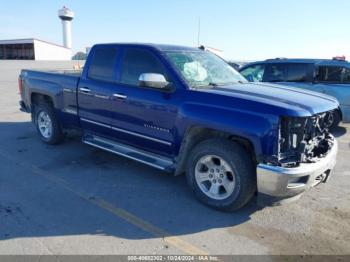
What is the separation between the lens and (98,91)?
5223 millimetres

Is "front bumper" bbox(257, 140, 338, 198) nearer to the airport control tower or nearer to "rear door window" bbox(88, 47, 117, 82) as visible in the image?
"rear door window" bbox(88, 47, 117, 82)

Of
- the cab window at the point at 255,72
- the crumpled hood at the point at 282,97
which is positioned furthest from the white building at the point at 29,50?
the crumpled hood at the point at 282,97

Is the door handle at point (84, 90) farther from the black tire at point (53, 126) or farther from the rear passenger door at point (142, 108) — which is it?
the black tire at point (53, 126)

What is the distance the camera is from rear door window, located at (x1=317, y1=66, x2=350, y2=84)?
26.7ft

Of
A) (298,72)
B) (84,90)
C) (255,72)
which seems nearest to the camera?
(84,90)

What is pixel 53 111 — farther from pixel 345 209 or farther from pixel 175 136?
pixel 345 209

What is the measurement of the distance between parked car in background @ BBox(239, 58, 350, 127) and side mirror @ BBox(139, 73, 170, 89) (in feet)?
16.6

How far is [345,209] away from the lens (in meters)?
4.17

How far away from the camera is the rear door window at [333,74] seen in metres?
8.12

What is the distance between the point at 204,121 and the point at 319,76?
5636mm

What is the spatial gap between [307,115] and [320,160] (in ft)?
2.06

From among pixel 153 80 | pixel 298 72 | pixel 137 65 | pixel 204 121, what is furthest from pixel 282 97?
pixel 298 72

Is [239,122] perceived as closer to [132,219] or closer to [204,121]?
[204,121]

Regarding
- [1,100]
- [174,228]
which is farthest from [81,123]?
[1,100]
